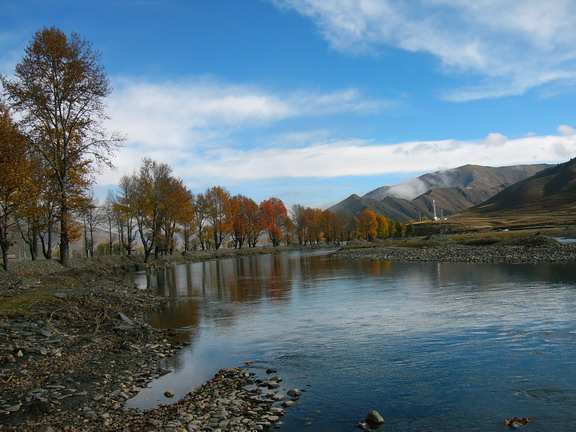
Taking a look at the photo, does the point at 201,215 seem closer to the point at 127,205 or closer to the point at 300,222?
the point at 127,205

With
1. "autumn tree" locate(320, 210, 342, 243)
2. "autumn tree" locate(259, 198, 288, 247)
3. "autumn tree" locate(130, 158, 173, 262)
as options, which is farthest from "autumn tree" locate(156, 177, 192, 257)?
"autumn tree" locate(320, 210, 342, 243)

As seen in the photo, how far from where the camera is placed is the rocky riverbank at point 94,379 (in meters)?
9.23

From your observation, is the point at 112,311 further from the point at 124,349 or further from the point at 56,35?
the point at 56,35

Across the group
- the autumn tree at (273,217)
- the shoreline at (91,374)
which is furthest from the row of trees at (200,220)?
the shoreline at (91,374)

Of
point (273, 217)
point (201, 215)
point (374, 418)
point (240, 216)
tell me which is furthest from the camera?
point (273, 217)

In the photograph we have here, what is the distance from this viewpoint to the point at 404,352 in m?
14.5

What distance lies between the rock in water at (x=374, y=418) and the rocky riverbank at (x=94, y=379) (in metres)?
2.07

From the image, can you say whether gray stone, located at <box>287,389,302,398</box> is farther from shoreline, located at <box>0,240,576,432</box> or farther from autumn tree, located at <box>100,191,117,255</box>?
autumn tree, located at <box>100,191,117,255</box>

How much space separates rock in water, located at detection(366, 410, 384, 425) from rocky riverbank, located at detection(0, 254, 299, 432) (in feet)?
6.78

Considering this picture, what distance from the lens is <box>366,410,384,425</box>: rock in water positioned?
30.6 feet

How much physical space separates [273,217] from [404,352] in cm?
12585

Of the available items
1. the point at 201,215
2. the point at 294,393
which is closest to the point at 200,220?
the point at 201,215

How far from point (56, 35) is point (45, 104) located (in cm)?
527

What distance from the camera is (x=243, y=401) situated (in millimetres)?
10633
